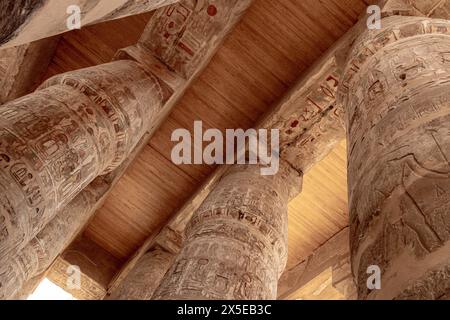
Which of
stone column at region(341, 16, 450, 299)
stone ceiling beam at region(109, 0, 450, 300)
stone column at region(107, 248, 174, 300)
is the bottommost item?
stone column at region(341, 16, 450, 299)

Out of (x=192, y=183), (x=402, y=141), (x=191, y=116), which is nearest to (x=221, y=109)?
(x=191, y=116)

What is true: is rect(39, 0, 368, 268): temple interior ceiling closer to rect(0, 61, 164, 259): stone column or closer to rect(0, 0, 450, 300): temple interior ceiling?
rect(0, 0, 450, 300): temple interior ceiling

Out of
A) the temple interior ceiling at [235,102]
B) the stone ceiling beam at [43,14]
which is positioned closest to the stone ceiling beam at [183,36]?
the temple interior ceiling at [235,102]

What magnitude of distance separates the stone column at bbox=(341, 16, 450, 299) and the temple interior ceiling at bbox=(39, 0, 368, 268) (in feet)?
10.8

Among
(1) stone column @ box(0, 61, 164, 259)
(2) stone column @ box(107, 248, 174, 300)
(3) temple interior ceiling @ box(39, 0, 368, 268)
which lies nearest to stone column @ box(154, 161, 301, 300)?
(1) stone column @ box(0, 61, 164, 259)

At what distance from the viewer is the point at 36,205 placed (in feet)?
12.8

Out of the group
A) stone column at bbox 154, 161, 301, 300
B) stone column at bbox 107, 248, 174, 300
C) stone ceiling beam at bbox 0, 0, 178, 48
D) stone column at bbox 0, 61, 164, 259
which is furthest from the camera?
stone column at bbox 107, 248, 174, 300

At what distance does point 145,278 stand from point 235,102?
115 inches

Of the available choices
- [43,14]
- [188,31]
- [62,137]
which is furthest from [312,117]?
[43,14]

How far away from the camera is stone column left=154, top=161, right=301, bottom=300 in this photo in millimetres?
4125

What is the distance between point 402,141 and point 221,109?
5313 millimetres

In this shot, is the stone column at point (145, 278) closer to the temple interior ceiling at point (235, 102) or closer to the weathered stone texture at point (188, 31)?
the temple interior ceiling at point (235, 102)

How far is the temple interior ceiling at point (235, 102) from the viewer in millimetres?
6871

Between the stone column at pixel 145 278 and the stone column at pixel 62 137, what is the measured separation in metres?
2.53
